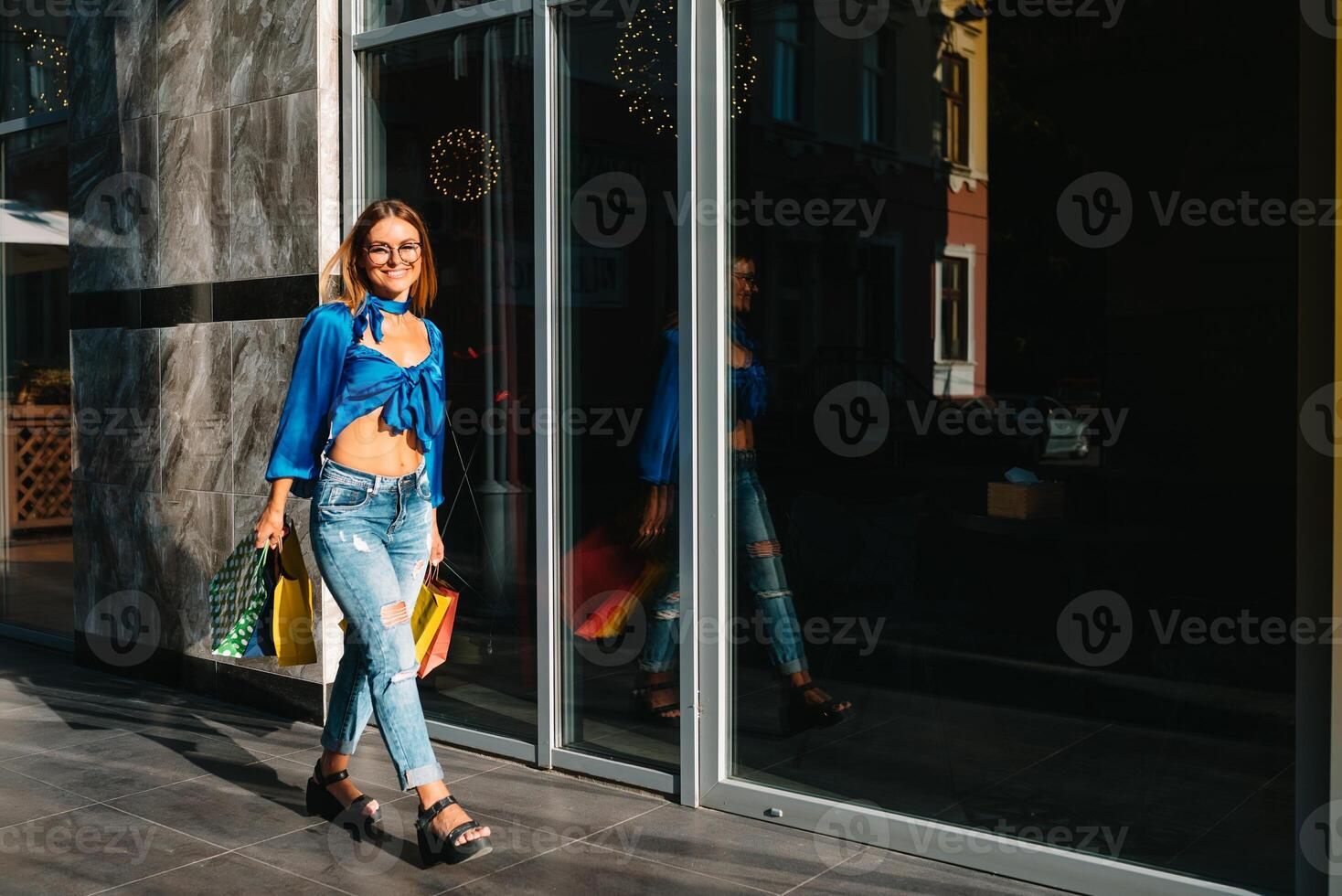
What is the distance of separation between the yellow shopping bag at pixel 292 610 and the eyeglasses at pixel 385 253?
0.97 meters

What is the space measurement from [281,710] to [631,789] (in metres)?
1.95

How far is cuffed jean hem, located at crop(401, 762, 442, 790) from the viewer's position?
418cm

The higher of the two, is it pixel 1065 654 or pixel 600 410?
pixel 600 410

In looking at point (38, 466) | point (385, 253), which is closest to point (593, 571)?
point (385, 253)

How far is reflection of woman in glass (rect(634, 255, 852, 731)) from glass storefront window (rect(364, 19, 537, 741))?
0.63 metres

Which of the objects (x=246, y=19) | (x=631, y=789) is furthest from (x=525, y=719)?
(x=246, y=19)

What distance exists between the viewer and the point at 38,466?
836 cm

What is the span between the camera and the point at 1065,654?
3.99m

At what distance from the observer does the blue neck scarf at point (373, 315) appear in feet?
14.3

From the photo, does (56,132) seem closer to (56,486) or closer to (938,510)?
(56,486)
